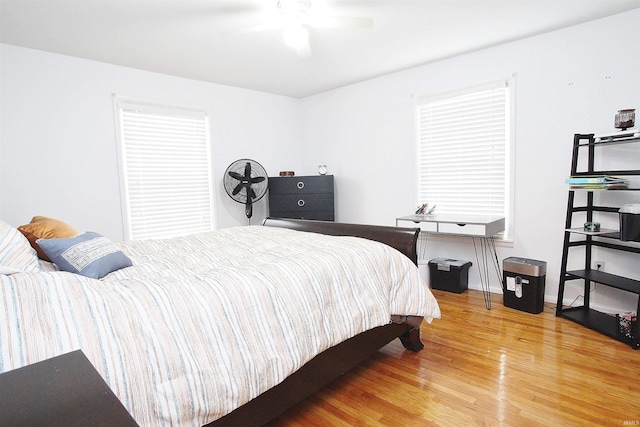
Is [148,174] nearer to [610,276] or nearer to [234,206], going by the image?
[234,206]

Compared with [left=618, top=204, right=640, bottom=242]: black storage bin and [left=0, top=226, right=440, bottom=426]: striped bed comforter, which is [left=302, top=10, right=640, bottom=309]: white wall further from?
[left=0, top=226, right=440, bottom=426]: striped bed comforter

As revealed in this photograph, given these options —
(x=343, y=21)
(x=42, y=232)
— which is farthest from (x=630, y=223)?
(x=42, y=232)

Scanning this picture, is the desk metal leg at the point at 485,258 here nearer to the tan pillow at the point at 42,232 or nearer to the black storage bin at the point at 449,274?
the black storage bin at the point at 449,274

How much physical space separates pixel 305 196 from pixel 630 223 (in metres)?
2.96

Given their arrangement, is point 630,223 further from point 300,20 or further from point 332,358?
point 300,20

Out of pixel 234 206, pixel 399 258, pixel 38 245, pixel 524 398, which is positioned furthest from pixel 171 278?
pixel 234 206

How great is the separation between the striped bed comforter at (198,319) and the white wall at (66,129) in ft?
5.70

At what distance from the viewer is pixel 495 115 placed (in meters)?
3.13

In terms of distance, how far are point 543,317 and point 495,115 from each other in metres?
1.81

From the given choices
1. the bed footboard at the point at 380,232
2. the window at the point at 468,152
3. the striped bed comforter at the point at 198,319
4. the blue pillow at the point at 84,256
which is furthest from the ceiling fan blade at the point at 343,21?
the blue pillow at the point at 84,256

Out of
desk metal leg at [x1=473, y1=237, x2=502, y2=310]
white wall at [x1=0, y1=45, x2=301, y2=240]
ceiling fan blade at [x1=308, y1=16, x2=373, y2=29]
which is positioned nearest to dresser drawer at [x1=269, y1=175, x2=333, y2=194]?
white wall at [x1=0, y1=45, x2=301, y2=240]

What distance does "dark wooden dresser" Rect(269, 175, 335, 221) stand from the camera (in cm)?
414

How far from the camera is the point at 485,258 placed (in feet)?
10.7

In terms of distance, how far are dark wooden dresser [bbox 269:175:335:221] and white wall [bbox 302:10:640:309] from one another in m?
0.47
